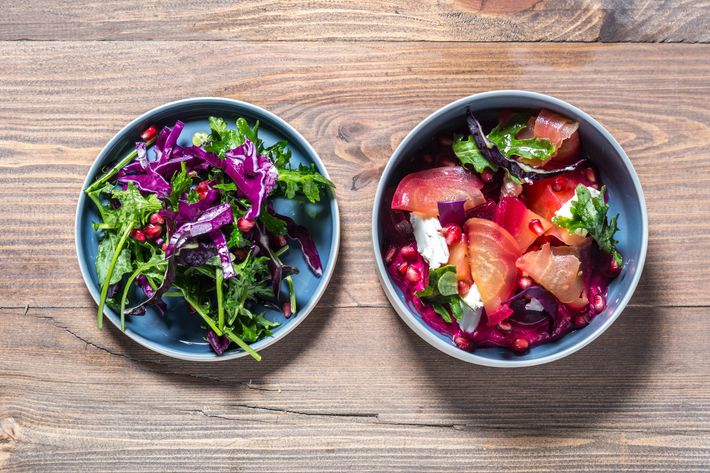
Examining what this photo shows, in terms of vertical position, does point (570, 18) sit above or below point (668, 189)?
above

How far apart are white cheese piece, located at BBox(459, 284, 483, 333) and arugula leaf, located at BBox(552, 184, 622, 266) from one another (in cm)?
26

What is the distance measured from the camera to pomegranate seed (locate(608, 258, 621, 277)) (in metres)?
1.65

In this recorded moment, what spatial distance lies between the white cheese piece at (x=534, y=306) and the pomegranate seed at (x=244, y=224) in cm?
72

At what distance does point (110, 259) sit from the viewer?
168cm

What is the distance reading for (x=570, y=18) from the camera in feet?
6.09

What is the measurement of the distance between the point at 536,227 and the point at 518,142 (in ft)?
0.72

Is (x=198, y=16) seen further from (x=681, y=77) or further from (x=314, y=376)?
(x=681, y=77)

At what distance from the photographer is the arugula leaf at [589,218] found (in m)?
1.53

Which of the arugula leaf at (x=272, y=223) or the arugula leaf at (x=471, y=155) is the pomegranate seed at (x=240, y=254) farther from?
the arugula leaf at (x=471, y=155)

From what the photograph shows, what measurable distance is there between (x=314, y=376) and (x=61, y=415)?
2.44ft

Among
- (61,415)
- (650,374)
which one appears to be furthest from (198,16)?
(650,374)

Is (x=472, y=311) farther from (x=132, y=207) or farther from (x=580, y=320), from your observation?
(x=132, y=207)

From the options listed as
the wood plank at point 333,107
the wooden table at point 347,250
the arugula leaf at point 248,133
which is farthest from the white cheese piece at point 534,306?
the arugula leaf at point 248,133

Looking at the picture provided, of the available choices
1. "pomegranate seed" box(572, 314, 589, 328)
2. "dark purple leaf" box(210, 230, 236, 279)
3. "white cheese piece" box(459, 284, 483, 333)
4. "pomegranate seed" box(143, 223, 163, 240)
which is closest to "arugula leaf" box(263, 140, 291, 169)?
"dark purple leaf" box(210, 230, 236, 279)
